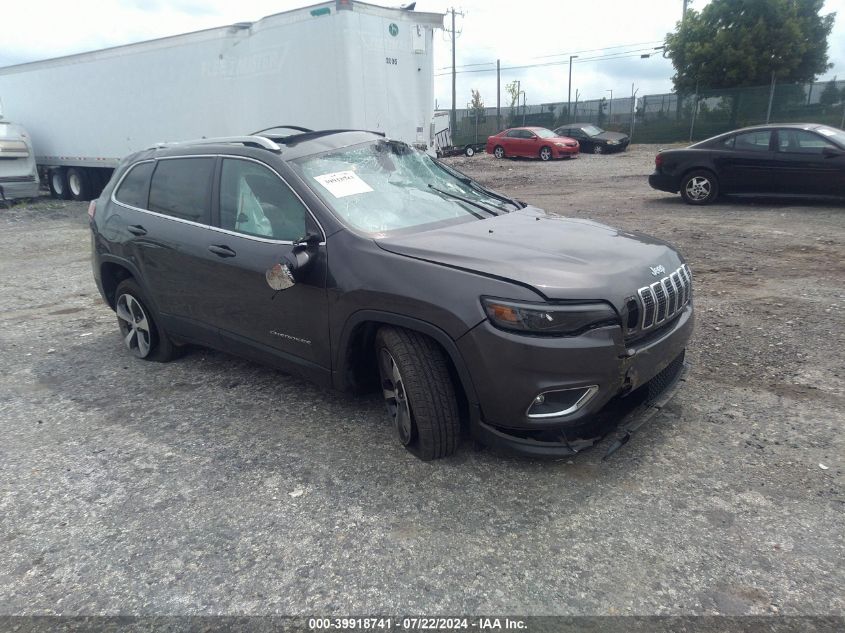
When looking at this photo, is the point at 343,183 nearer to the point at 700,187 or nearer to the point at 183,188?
the point at 183,188

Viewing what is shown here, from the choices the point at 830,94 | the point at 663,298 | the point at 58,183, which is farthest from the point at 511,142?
the point at 663,298

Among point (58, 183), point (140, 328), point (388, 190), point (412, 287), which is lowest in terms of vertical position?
point (140, 328)

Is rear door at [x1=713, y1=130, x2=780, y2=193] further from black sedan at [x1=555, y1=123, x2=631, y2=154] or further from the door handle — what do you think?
black sedan at [x1=555, y1=123, x2=631, y2=154]

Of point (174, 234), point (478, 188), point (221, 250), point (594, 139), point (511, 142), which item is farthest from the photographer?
point (594, 139)

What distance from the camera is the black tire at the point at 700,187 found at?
11.3m

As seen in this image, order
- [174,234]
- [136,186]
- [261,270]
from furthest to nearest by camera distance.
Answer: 1. [136,186]
2. [174,234]
3. [261,270]

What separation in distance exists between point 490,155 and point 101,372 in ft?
84.6

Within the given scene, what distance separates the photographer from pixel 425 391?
310 centimetres

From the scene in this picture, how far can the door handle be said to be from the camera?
3922mm

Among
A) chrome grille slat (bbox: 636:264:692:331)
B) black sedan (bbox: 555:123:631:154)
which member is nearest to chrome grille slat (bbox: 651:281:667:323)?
chrome grille slat (bbox: 636:264:692:331)

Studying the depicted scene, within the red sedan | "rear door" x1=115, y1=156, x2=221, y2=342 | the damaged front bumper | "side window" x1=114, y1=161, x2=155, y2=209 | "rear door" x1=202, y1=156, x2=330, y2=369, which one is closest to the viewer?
the damaged front bumper

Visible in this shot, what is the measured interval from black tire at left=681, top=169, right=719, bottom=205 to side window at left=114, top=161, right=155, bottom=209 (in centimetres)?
987

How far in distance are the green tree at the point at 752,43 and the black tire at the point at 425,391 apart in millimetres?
34460

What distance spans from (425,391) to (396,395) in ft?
1.06
